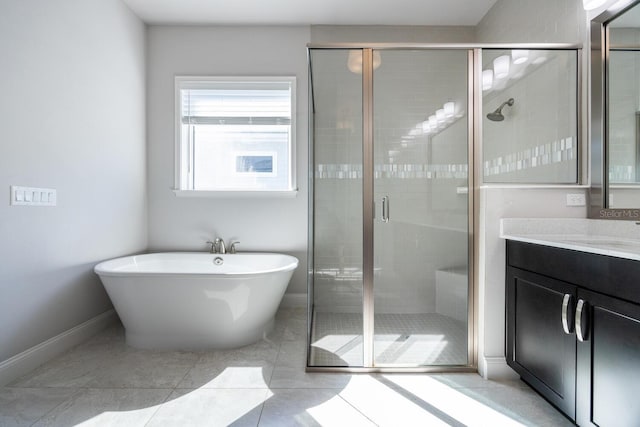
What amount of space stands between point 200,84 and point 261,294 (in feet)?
7.29

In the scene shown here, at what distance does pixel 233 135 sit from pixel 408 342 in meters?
2.48

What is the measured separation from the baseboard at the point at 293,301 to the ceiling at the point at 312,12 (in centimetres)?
265

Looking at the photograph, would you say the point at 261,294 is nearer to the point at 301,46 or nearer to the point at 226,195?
the point at 226,195

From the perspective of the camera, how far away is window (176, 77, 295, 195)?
3207 mm

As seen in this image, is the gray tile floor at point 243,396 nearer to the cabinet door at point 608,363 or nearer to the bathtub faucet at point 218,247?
the cabinet door at point 608,363

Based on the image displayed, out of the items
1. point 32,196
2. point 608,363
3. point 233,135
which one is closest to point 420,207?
point 608,363

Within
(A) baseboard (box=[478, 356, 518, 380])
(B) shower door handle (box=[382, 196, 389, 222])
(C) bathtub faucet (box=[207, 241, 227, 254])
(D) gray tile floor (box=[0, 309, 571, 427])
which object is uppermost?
(B) shower door handle (box=[382, 196, 389, 222])

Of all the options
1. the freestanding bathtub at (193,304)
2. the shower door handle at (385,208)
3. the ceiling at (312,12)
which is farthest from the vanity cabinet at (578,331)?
the ceiling at (312,12)

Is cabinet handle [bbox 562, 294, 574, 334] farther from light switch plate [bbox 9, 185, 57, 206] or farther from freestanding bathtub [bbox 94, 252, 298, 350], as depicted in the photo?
light switch plate [bbox 9, 185, 57, 206]

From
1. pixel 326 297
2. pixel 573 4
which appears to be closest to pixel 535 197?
pixel 573 4

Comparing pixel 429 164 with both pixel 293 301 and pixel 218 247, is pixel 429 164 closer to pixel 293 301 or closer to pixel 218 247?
pixel 293 301

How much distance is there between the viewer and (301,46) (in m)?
3.18

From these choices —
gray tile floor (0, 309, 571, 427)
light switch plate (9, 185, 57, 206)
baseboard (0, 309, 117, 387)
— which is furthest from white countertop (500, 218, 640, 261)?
baseboard (0, 309, 117, 387)

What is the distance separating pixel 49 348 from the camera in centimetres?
211
